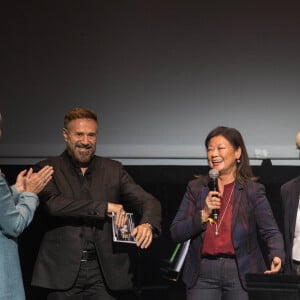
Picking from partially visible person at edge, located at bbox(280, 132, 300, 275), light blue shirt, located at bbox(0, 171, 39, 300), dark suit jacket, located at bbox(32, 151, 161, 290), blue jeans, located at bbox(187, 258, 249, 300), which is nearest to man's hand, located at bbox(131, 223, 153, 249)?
dark suit jacket, located at bbox(32, 151, 161, 290)

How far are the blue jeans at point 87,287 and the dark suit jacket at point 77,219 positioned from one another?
0.04 metres

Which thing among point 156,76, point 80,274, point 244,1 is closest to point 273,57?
point 244,1

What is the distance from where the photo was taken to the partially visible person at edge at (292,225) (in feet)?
11.1

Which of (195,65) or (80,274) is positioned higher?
(195,65)

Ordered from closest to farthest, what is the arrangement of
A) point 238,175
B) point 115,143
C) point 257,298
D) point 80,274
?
point 257,298 → point 80,274 → point 238,175 → point 115,143

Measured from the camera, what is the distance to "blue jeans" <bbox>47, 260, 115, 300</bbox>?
9.94 ft

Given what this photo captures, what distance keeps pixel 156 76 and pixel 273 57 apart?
0.97 meters

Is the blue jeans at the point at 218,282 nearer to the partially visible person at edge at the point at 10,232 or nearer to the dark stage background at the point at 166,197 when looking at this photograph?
the partially visible person at edge at the point at 10,232

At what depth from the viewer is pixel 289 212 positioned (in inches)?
137

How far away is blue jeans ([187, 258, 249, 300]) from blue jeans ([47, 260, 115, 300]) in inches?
19.9

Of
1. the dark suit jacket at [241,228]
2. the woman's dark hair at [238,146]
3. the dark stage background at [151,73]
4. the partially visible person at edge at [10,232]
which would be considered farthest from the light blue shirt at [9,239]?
the dark stage background at [151,73]

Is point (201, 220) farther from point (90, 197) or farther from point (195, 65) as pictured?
point (195, 65)

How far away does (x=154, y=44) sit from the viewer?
452 cm

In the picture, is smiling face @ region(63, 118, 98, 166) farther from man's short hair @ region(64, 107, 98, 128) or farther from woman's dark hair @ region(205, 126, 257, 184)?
woman's dark hair @ region(205, 126, 257, 184)
